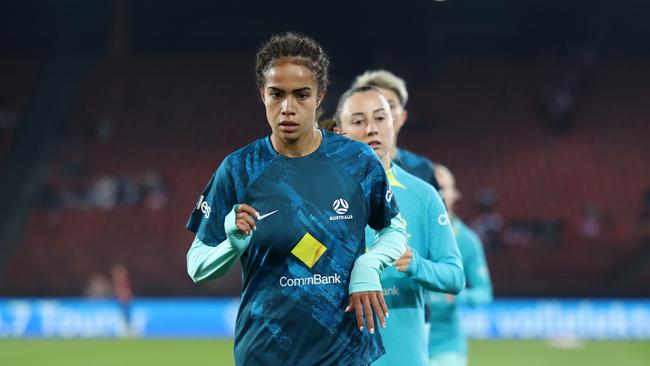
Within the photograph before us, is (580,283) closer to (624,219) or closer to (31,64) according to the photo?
(624,219)

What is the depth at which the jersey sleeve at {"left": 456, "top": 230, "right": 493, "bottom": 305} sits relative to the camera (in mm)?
7160

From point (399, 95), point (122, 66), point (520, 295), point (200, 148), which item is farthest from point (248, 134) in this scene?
point (399, 95)

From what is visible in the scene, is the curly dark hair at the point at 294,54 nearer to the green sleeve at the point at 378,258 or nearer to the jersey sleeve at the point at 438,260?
the green sleeve at the point at 378,258

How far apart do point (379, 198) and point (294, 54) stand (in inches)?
23.7

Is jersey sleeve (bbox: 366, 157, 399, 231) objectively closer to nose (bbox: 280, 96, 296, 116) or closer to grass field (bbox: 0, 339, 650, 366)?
nose (bbox: 280, 96, 296, 116)

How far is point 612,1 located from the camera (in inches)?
1070

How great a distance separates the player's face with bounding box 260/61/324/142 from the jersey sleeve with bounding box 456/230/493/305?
3.88 m

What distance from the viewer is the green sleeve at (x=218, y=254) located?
335cm

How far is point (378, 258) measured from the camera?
3.56m

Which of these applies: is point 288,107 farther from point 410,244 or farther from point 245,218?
point 410,244

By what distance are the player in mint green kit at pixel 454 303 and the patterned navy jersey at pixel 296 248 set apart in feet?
8.89

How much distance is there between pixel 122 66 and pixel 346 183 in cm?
2481

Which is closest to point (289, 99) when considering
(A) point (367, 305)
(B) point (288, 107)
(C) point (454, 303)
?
(B) point (288, 107)

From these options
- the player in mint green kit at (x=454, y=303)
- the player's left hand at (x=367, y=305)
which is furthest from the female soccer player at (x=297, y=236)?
the player in mint green kit at (x=454, y=303)
